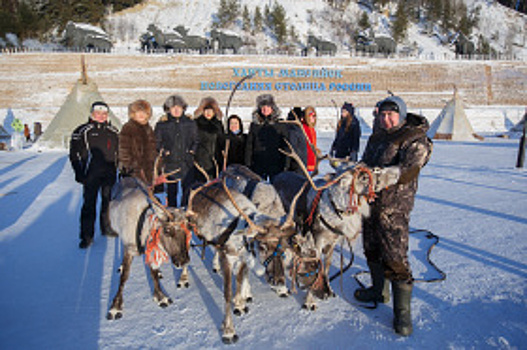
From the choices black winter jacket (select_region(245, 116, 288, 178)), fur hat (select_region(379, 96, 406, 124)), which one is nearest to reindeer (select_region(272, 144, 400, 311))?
fur hat (select_region(379, 96, 406, 124))

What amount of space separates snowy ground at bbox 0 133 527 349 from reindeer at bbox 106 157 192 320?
1.24 feet

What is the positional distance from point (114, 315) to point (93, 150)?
262 centimetres

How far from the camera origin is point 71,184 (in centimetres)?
874

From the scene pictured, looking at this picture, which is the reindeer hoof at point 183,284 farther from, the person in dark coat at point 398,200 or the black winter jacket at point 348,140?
the black winter jacket at point 348,140

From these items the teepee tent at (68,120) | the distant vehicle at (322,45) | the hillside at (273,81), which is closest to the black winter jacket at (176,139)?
the teepee tent at (68,120)

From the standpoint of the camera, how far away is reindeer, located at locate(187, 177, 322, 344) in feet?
9.37

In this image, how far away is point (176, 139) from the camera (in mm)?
4996

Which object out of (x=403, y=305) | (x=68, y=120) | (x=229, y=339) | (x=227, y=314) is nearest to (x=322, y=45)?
(x=68, y=120)

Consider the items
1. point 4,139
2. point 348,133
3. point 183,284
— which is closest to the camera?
point 183,284

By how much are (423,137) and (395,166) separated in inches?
15.9

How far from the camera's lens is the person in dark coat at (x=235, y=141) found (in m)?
5.18

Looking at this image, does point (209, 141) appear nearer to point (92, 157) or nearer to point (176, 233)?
point (92, 157)

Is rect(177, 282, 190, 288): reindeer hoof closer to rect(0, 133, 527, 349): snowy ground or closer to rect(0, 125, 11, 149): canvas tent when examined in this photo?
rect(0, 133, 527, 349): snowy ground

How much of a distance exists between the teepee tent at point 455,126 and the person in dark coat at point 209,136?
20.6m
